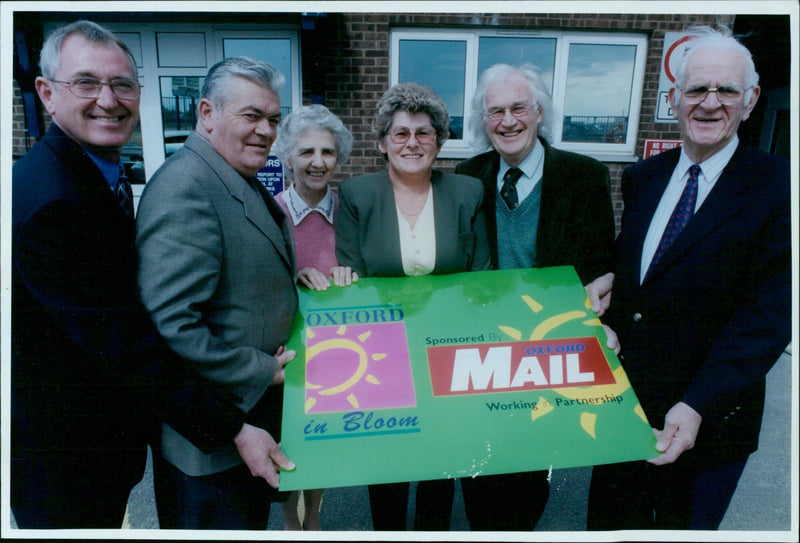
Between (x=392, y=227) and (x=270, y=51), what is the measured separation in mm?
1593

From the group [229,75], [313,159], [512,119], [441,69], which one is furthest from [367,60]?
[229,75]

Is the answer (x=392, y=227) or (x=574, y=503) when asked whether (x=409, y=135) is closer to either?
(x=392, y=227)

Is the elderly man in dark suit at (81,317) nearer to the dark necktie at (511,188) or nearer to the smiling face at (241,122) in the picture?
the smiling face at (241,122)

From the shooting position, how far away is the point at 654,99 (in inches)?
114

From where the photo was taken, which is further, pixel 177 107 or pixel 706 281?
pixel 177 107

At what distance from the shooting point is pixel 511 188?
1.95 meters

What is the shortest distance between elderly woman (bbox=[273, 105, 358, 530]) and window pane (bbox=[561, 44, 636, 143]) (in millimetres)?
1668

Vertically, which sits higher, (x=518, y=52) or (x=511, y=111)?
(x=518, y=52)

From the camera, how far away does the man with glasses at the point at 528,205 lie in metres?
1.86

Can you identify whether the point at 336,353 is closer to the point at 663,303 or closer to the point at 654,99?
the point at 663,303

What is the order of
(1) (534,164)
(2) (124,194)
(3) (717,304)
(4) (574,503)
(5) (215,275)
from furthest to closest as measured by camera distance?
1. (4) (574,503)
2. (1) (534,164)
3. (3) (717,304)
4. (2) (124,194)
5. (5) (215,275)

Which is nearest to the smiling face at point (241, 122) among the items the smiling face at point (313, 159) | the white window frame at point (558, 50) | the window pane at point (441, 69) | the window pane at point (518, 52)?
the smiling face at point (313, 159)

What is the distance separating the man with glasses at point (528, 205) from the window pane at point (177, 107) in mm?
1382

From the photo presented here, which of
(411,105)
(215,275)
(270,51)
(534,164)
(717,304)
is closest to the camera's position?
(215,275)
